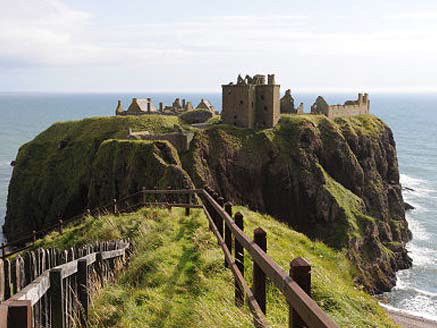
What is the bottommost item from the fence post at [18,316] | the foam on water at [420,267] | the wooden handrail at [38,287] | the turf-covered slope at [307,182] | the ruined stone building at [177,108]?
the foam on water at [420,267]

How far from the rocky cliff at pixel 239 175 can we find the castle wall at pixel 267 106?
80.8 inches

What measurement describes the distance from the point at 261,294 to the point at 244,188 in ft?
196

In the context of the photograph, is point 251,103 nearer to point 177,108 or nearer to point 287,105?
point 287,105

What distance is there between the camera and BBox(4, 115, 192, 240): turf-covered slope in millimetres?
53844

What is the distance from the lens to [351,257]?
5981 cm

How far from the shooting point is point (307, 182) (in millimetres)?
69000

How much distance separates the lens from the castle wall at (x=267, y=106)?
71600 mm

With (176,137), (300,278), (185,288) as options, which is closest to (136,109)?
(176,137)

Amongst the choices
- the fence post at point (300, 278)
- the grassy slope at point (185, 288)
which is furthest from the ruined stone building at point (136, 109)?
the fence post at point (300, 278)

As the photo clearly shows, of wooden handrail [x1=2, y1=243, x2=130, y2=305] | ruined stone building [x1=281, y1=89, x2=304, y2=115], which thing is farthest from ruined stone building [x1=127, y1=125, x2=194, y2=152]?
wooden handrail [x1=2, y1=243, x2=130, y2=305]

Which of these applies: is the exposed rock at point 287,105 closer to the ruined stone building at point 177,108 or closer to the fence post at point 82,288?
the ruined stone building at point 177,108

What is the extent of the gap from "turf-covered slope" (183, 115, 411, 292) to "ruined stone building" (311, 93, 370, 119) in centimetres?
528

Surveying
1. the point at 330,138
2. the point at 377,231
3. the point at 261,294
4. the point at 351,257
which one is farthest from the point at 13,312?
the point at 330,138

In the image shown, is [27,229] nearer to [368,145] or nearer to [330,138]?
[330,138]
